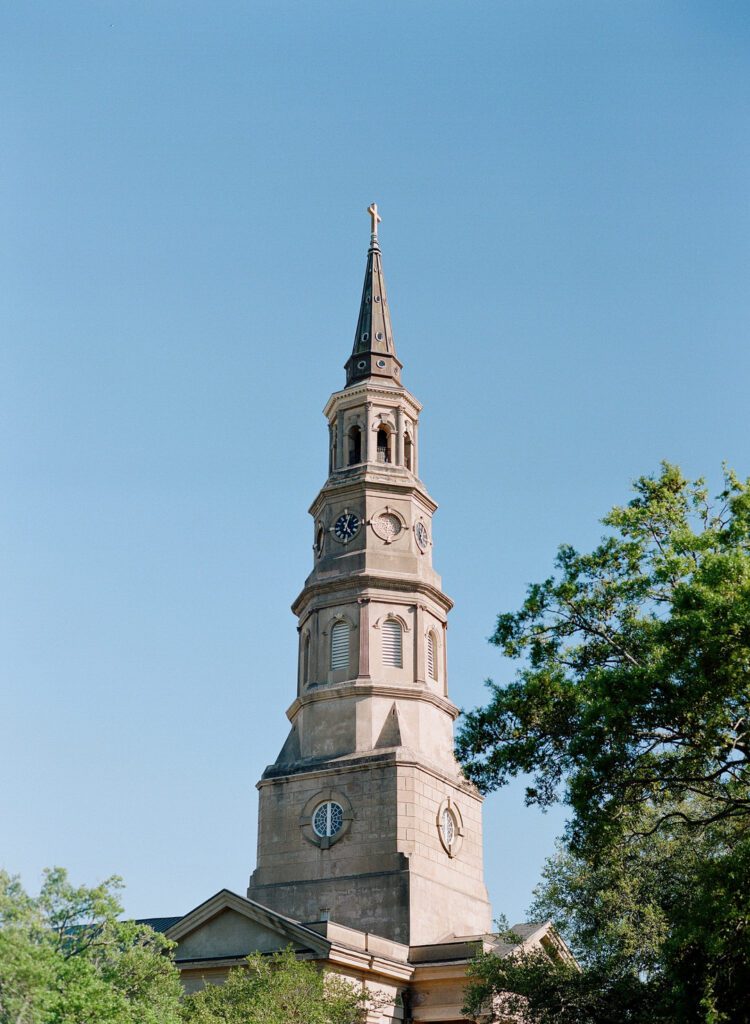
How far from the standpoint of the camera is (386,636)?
144 feet

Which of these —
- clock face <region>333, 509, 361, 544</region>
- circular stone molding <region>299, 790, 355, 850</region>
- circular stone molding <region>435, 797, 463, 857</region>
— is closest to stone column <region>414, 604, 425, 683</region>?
clock face <region>333, 509, 361, 544</region>

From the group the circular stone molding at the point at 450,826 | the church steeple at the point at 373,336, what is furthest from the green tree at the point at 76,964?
the church steeple at the point at 373,336

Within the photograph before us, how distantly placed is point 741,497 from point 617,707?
496cm

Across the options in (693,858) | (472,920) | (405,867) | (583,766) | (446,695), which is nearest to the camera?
(583,766)

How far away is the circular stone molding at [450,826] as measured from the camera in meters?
41.2

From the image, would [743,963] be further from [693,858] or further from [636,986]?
[693,858]

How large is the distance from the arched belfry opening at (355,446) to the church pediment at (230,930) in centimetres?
1719

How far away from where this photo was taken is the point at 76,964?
73.4 feet

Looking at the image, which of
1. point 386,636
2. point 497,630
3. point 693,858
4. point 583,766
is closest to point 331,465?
point 386,636

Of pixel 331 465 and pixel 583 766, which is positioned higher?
pixel 331 465

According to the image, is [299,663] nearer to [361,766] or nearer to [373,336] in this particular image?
[361,766]

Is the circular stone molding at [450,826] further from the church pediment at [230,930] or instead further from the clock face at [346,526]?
the clock face at [346,526]

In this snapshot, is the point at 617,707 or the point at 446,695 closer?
the point at 617,707

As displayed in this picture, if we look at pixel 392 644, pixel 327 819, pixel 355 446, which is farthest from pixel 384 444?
pixel 327 819
